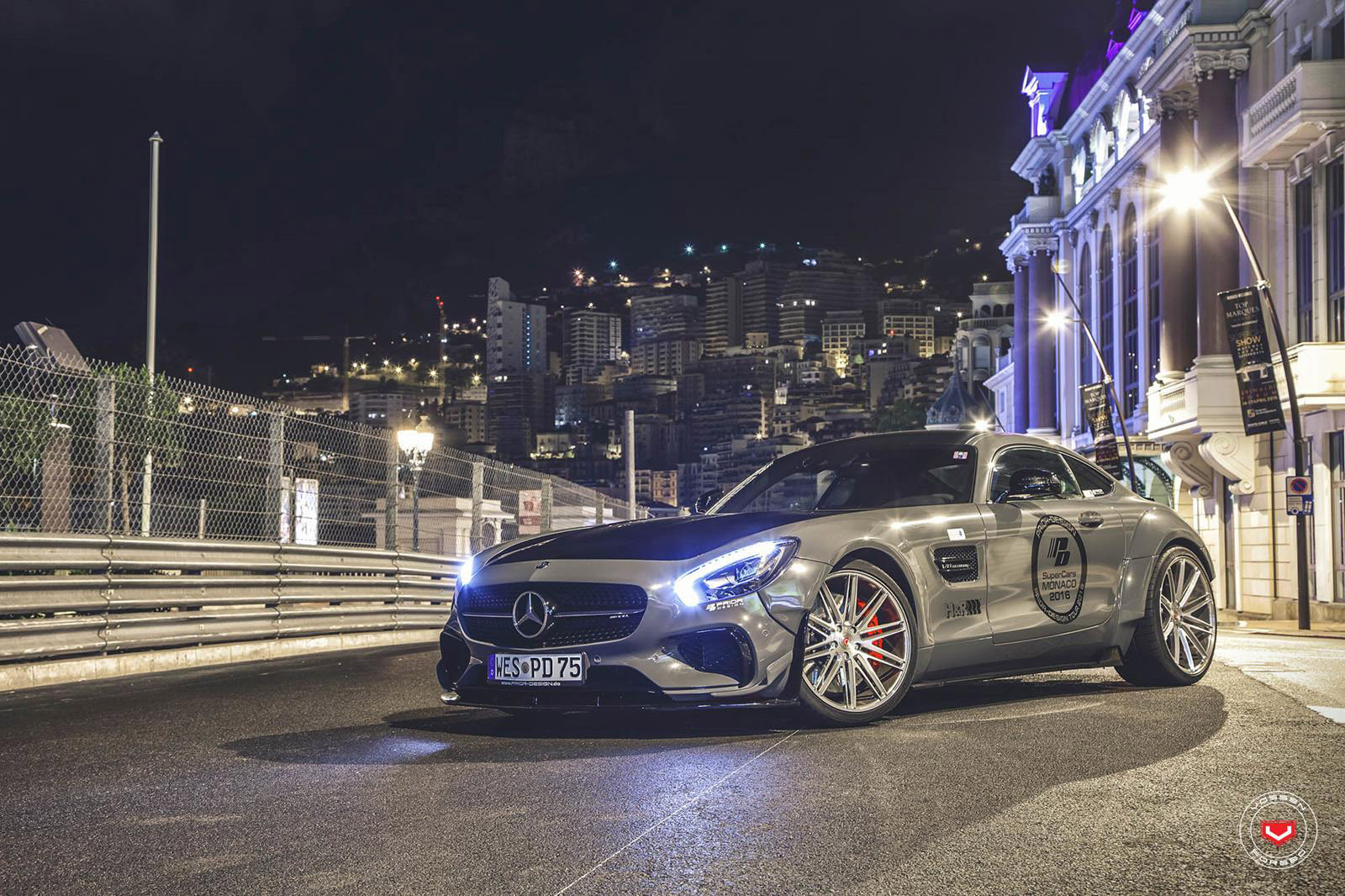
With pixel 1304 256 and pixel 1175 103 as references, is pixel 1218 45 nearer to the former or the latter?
pixel 1175 103

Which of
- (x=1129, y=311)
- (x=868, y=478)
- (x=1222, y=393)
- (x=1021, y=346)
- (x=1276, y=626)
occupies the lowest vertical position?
(x=1276, y=626)

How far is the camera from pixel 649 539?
7.16 metres

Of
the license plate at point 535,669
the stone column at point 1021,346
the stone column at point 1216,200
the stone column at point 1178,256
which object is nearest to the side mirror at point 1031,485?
the license plate at point 535,669

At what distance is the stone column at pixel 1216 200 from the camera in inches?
1296

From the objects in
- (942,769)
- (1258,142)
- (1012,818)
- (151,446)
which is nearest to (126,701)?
(151,446)

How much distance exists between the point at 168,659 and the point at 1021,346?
181ft

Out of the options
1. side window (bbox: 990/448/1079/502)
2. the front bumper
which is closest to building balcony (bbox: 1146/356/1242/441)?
side window (bbox: 990/448/1079/502)

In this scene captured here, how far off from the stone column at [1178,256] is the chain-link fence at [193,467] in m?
24.7

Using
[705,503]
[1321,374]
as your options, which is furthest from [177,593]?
[1321,374]

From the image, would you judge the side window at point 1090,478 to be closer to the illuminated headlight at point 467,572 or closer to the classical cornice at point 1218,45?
the illuminated headlight at point 467,572

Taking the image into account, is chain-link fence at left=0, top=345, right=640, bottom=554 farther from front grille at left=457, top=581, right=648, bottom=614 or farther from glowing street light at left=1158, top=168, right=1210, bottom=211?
glowing street light at left=1158, top=168, right=1210, bottom=211

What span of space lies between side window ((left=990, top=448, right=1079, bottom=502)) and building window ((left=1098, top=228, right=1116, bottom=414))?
4285 cm

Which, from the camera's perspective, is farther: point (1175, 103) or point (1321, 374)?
point (1175, 103)

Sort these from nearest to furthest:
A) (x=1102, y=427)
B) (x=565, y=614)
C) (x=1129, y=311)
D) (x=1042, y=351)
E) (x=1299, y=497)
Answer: (x=565, y=614) → (x=1299, y=497) → (x=1102, y=427) → (x=1129, y=311) → (x=1042, y=351)
